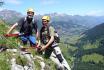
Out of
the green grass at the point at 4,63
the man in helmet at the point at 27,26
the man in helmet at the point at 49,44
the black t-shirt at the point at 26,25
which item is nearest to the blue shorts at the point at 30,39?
the man in helmet at the point at 27,26

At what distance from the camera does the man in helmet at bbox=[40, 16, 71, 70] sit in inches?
610

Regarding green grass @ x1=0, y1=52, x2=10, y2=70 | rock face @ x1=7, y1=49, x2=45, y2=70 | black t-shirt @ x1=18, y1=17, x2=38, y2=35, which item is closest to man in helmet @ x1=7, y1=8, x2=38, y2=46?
black t-shirt @ x1=18, y1=17, x2=38, y2=35

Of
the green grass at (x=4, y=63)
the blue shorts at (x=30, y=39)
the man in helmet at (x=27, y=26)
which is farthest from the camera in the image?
the blue shorts at (x=30, y=39)

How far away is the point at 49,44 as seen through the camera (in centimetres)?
1550

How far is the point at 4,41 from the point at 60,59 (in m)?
4.28

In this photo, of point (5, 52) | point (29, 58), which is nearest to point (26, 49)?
point (29, 58)

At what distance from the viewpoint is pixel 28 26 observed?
16.6 meters

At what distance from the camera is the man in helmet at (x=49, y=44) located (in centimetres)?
1550

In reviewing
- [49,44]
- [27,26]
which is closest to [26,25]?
[27,26]

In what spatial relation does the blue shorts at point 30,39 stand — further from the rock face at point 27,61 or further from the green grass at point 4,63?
the green grass at point 4,63

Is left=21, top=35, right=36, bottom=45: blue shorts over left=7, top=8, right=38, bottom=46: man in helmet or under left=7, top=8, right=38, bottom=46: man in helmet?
under

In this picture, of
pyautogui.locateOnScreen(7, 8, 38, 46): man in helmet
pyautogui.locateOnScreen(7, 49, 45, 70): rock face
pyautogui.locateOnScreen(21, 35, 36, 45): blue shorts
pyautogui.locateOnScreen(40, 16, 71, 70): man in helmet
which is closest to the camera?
pyautogui.locateOnScreen(7, 49, 45, 70): rock face

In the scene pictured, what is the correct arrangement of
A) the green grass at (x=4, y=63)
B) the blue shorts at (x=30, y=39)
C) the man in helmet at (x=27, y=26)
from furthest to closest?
the blue shorts at (x=30, y=39)
the man in helmet at (x=27, y=26)
the green grass at (x=4, y=63)

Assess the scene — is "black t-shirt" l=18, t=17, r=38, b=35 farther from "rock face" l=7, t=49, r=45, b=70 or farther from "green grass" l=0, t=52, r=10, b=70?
"green grass" l=0, t=52, r=10, b=70
